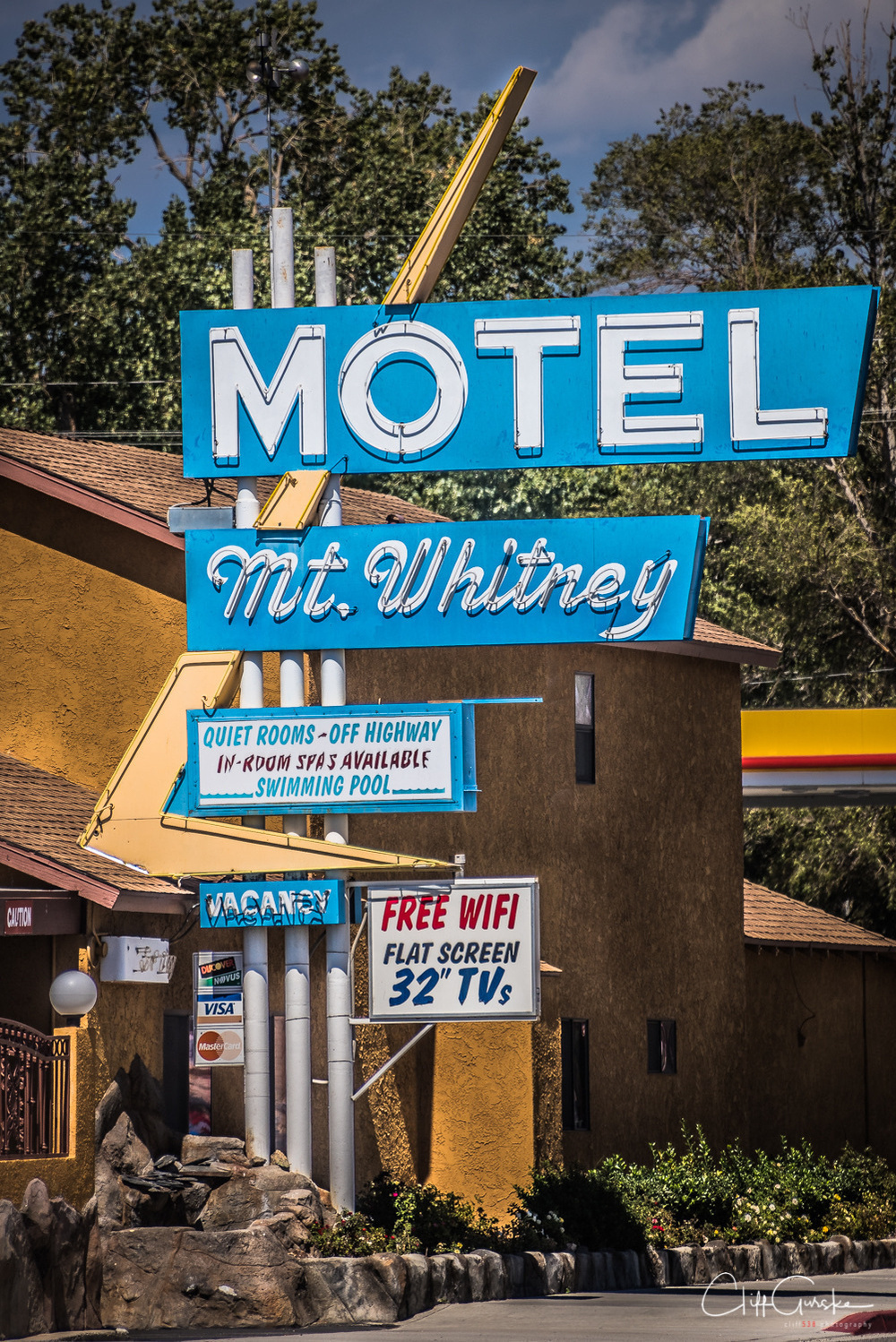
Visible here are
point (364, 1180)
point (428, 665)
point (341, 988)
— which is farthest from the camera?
point (428, 665)

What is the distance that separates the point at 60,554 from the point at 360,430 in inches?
177

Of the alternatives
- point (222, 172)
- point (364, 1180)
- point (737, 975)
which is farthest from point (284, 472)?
point (222, 172)

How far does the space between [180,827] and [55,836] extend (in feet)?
4.08

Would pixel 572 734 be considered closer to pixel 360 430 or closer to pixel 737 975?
pixel 737 975

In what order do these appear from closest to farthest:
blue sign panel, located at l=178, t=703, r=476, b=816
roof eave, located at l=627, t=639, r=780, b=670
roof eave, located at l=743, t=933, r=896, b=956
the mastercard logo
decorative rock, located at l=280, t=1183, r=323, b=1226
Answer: decorative rock, located at l=280, t=1183, r=323, b=1226 < blue sign panel, located at l=178, t=703, r=476, b=816 < the mastercard logo < roof eave, located at l=627, t=639, r=780, b=670 < roof eave, located at l=743, t=933, r=896, b=956

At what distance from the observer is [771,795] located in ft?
91.5

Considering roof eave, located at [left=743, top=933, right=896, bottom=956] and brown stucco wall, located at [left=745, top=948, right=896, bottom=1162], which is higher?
roof eave, located at [left=743, top=933, right=896, bottom=956]

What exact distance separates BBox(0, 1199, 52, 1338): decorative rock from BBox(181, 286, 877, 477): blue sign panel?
743 cm

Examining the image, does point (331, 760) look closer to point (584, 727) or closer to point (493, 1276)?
point (493, 1276)

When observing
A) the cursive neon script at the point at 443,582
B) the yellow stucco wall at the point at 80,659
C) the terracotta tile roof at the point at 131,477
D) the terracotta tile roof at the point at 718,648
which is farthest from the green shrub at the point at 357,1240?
the terracotta tile roof at the point at 718,648

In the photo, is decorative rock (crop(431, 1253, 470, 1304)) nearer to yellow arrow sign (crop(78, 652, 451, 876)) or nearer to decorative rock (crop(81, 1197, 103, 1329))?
decorative rock (crop(81, 1197, 103, 1329))

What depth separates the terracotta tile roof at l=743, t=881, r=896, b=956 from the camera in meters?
25.8

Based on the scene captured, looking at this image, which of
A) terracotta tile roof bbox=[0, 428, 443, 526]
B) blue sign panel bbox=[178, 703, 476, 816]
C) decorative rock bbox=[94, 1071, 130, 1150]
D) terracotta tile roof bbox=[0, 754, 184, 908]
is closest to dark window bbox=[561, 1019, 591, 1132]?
blue sign panel bbox=[178, 703, 476, 816]

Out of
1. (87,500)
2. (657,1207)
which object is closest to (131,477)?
(87,500)
